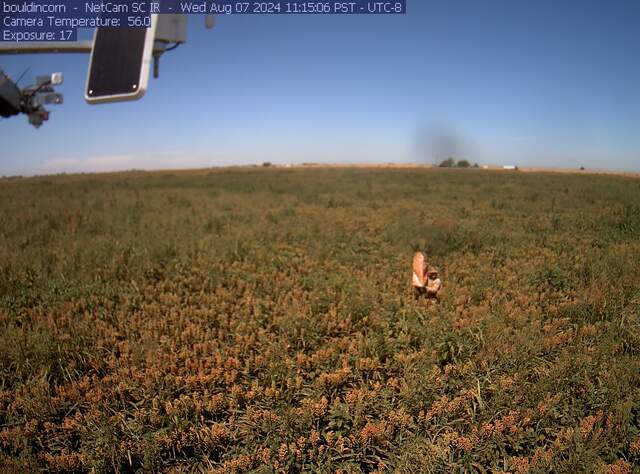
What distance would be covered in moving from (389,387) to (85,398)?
2887 millimetres

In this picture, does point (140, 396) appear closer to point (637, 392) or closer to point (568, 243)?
point (637, 392)

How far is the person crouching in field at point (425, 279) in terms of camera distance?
16.2 ft

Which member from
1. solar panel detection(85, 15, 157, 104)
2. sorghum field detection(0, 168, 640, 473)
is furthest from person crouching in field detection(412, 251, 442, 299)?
solar panel detection(85, 15, 157, 104)

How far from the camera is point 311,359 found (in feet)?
12.3

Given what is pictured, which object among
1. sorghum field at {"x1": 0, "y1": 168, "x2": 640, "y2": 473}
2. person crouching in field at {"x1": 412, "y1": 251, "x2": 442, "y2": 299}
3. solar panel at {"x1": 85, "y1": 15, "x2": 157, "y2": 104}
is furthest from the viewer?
person crouching in field at {"x1": 412, "y1": 251, "x2": 442, "y2": 299}

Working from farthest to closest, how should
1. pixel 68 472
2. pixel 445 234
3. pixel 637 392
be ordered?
pixel 445 234
pixel 637 392
pixel 68 472

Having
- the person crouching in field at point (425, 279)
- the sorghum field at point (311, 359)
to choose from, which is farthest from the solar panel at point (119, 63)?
the person crouching in field at point (425, 279)

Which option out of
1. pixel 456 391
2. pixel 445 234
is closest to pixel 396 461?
pixel 456 391

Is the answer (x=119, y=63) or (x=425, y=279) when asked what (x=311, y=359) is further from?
(x=119, y=63)

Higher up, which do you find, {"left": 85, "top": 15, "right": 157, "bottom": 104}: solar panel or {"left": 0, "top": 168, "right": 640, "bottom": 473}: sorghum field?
{"left": 85, "top": 15, "right": 157, "bottom": 104}: solar panel

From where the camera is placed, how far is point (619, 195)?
14203mm

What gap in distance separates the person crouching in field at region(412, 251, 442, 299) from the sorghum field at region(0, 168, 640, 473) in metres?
0.21

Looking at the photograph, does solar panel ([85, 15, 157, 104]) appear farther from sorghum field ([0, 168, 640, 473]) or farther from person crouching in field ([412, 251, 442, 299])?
person crouching in field ([412, 251, 442, 299])

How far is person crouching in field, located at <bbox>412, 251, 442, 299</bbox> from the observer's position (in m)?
4.93
